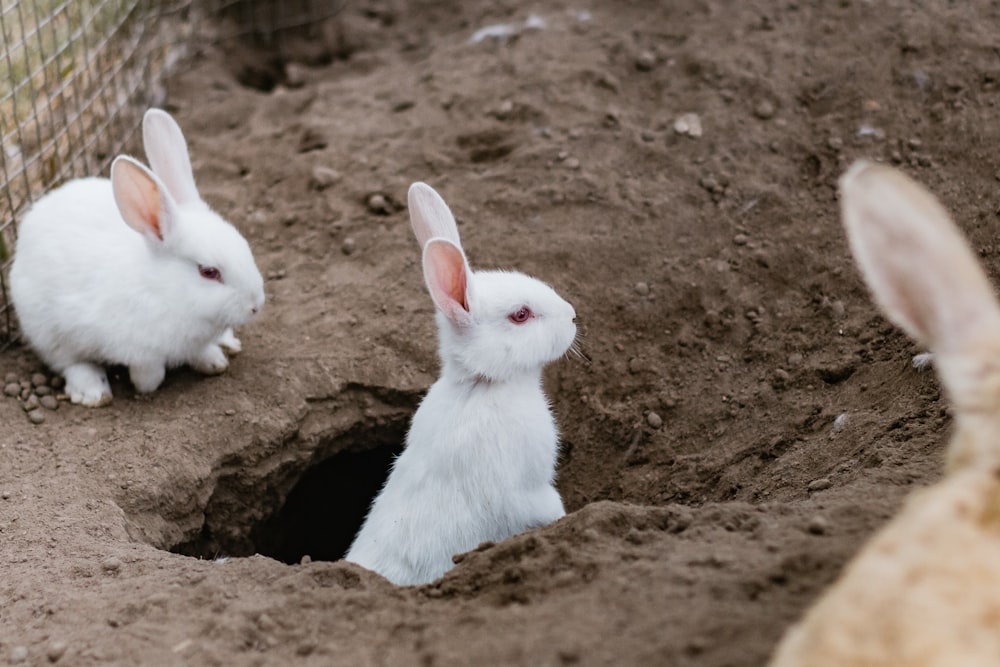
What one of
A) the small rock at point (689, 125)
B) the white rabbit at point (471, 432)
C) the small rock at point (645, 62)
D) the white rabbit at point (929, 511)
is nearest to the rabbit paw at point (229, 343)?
the white rabbit at point (471, 432)

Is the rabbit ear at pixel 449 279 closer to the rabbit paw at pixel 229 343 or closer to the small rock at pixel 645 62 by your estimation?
the rabbit paw at pixel 229 343

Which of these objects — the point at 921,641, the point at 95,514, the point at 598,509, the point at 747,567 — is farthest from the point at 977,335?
the point at 95,514

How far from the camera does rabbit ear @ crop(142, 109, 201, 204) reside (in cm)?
484

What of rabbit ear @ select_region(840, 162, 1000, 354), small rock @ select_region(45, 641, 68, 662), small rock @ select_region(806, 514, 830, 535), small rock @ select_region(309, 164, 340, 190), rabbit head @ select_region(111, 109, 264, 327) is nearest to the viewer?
rabbit ear @ select_region(840, 162, 1000, 354)

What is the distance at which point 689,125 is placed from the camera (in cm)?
579

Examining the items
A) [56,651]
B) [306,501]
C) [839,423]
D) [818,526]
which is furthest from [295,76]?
[818,526]

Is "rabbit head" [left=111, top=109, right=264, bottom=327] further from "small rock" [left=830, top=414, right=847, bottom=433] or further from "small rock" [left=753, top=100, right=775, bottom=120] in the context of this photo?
"small rock" [left=753, top=100, right=775, bottom=120]

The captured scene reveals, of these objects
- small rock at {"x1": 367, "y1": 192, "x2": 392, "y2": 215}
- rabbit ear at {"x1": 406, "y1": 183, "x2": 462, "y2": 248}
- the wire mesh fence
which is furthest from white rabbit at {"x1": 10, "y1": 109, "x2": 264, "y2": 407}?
small rock at {"x1": 367, "y1": 192, "x2": 392, "y2": 215}

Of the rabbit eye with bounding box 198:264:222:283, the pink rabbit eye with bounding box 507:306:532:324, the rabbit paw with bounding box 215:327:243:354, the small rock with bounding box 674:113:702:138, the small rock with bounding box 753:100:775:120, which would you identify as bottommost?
the rabbit paw with bounding box 215:327:243:354

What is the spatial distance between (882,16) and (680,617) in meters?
4.72

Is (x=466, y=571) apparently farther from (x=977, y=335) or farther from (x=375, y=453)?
(x=375, y=453)

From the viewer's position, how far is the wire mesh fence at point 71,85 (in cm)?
541

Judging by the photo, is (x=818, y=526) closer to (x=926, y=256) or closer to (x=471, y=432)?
(x=926, y=256)

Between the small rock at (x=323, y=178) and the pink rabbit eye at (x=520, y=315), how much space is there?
2222mm
